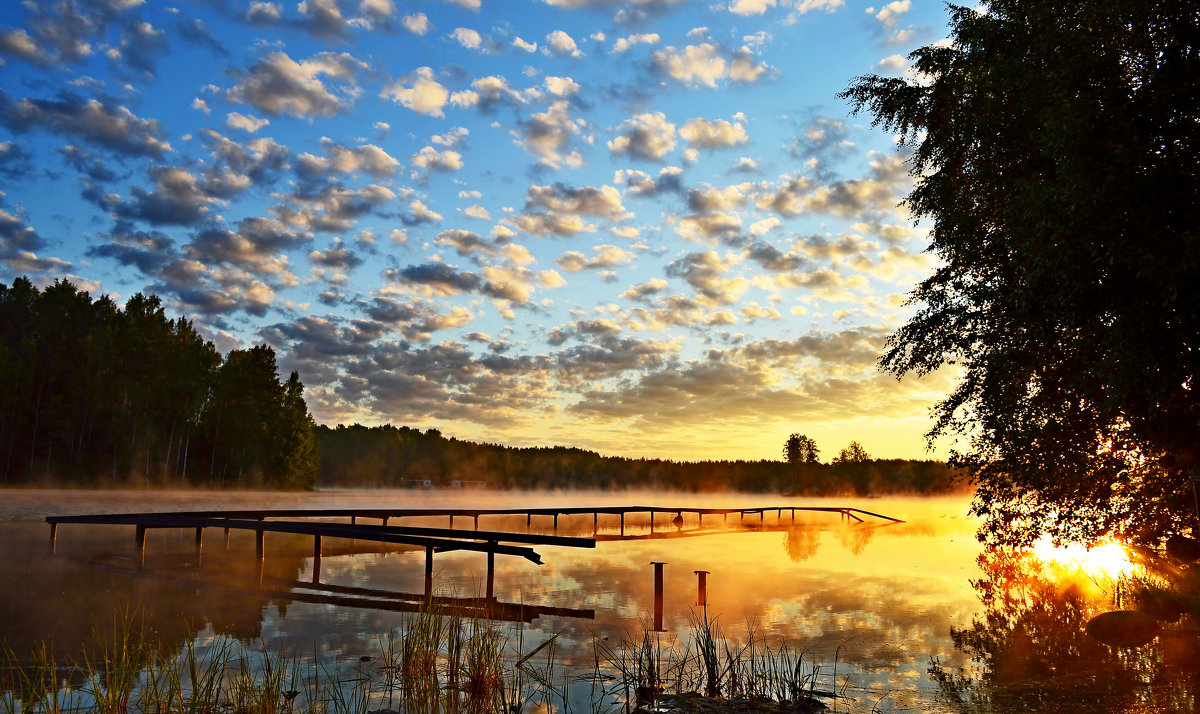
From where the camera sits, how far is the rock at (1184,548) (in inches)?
635

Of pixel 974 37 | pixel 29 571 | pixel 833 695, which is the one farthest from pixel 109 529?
pixel 974 37

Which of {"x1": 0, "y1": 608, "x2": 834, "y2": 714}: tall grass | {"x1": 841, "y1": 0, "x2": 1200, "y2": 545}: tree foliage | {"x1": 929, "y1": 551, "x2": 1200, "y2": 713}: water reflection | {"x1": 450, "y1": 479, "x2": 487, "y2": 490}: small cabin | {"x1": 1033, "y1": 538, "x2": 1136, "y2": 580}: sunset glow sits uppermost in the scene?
{"x1": 841, "y1": 0, "x2": 1200, "y2": 545}: tree foliage

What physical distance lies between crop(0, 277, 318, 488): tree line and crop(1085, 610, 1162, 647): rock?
6275 centimetres

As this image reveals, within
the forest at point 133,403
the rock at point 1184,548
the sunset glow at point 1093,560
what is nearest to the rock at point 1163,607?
the rock at point 1184,548

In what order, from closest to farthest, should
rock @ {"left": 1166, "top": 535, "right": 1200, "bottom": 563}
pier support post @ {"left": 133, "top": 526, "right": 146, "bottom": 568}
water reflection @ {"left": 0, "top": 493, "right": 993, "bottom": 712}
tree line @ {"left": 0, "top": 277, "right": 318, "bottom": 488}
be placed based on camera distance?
water reflection @ {"left": 0, "top": 493, "right": 993, "bottom": 712} → rock @ {"left": 1166, "top": 535, "right": 1200, "bottom": 563} → pier support post @ {"left": 133, "top": 526, "right": 146, "bottom": 568} → tree line @ {"left": 0, "top": 277, "right": 318, "bottom": 488}

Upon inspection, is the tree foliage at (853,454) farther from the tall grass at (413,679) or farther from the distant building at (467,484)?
the tall grass at (413,679)

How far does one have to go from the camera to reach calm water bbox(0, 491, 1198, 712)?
11078mm

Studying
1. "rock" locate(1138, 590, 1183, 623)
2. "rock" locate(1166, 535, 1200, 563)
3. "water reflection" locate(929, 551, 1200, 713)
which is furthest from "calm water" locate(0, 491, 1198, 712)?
"rock" locate(1166, 535, 1200, 563)

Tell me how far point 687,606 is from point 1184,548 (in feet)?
35.1

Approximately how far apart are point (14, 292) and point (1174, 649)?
3107 inches

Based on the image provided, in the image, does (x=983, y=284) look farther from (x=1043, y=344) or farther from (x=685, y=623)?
(x=685, y=623)

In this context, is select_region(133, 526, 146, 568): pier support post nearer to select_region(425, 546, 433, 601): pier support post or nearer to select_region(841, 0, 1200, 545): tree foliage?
select_region(425, 546, 433, 601): pier support post

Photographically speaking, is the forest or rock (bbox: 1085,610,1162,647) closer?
rock (bbox: 1085,610,1162,647)

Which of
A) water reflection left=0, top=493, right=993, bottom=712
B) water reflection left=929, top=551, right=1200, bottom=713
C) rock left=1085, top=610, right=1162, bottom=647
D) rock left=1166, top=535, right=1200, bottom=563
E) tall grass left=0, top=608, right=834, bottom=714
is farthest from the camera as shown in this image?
rock left=1166, top=535, right=1200, bottom=563
